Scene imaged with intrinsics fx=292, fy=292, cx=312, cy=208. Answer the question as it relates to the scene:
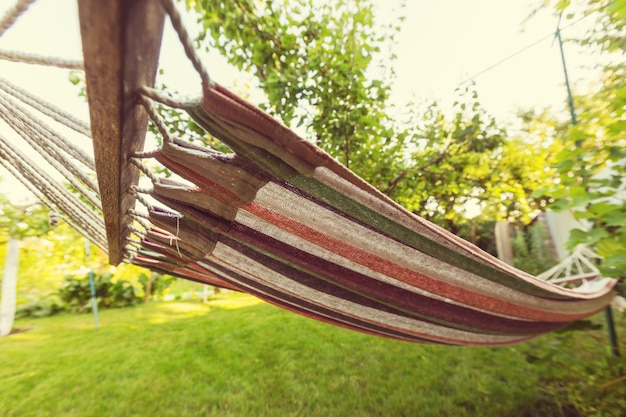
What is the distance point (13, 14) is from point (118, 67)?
0.16 metres

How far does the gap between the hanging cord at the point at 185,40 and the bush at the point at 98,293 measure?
7778 millimetres

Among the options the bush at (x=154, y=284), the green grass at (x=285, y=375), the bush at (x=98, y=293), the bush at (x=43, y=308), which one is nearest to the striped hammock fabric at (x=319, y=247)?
the green grass at (x=285, y=375)

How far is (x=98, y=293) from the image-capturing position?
6.53 metres

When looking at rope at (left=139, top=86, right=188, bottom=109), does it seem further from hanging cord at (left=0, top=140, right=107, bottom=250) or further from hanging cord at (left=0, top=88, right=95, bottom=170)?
hanging cord at (left=0, top=140, right=107, bottom=250)

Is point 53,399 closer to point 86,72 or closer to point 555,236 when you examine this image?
point 86,72

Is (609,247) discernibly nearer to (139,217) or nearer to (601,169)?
(601,169)

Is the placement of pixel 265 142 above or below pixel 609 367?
above

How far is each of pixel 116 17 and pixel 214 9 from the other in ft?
6.94

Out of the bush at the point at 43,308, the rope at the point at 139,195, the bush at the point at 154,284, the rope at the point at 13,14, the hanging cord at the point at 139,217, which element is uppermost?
the rope at the point at 13,14

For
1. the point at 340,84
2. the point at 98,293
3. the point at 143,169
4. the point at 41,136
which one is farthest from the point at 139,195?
the point at 98,293

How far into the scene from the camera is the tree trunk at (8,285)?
15.2 ft

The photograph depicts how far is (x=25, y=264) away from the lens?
6.16 metres

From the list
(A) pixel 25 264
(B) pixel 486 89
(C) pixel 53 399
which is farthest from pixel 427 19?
(A) pixel 25 264

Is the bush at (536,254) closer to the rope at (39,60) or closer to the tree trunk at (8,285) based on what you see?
the rope at (39,60)
